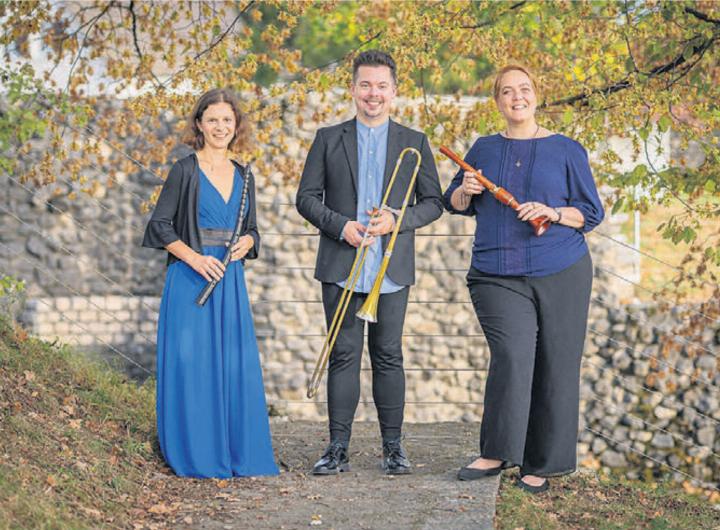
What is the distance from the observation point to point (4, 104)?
10.9m

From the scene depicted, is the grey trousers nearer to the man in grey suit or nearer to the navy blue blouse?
the navy blue blouse

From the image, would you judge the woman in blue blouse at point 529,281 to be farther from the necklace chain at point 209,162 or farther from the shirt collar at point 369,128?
the necklace chain at point 209,162

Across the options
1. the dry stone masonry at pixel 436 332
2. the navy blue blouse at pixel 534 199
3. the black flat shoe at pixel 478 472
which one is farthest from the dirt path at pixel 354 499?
the dry stone masonry at pixel 436 332

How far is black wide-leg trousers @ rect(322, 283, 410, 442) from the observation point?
194 inches

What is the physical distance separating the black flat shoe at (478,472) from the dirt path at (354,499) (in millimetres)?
35

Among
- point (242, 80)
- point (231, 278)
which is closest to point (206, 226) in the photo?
point (231, 278)

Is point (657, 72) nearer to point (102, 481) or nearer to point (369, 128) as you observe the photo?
point (369, 128)

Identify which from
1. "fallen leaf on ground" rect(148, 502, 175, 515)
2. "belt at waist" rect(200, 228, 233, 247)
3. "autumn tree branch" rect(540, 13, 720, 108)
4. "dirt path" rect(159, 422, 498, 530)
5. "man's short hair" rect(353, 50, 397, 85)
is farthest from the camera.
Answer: "autumn tree branch" rect(540, 13, 720, 108)

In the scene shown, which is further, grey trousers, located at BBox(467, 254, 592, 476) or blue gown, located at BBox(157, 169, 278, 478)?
blue gown, located at BBox(157, 169, 278, 478)

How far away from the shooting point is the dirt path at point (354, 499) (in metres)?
4.34

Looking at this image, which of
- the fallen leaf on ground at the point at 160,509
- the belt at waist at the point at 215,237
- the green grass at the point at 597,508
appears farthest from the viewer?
the belt at waist at the point at 215,237

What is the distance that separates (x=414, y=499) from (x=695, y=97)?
3844 millimetres

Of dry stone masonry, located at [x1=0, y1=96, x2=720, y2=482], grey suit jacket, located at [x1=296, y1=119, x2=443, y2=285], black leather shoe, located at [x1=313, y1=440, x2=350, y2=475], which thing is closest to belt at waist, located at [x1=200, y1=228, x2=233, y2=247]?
grey suit jacket, located at [x1=296, y1=119, x2=443, y2=285]

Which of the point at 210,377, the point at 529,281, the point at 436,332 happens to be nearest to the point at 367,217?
the point at 529,281
